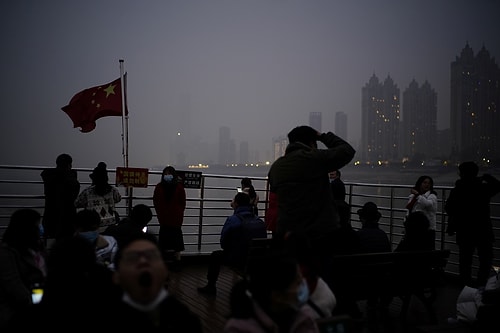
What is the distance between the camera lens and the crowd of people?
189 centimetres

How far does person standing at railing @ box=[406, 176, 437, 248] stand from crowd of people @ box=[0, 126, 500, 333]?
1 cm

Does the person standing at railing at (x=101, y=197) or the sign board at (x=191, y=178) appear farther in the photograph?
the sign board at (x=191, y=178)

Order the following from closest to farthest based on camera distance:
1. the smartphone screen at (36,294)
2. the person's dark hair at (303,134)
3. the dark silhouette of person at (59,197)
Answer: the smartphone screen at (36,294) < the person's dark hair at (303,134) < the dark silhouette of person at (59,197)

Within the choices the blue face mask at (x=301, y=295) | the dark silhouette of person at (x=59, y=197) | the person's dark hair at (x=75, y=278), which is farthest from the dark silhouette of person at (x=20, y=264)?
the dark silhouette of person at (x=59, y=197)

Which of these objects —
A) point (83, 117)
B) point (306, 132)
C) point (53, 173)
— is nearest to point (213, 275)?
point (53, 173)

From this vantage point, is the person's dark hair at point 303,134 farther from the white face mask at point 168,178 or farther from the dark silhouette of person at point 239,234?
the white face mask at point 168,178

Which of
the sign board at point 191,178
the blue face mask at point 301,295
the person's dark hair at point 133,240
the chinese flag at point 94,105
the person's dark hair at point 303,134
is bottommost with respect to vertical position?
the blue face mask at point 301,295

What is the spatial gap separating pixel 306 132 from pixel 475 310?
2.16m

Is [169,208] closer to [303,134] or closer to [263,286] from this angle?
[303,134]

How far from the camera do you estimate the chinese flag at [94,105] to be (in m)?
8.03

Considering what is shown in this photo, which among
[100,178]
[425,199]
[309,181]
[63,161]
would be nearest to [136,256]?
[309,181]

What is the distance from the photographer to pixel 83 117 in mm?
8109

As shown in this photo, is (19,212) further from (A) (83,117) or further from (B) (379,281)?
(A) (83,117)

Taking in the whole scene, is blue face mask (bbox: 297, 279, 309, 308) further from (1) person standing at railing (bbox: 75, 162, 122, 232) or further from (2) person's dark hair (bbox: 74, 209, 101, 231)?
(1) person standing at railing (bbox: 75, 162, 122, 232)
